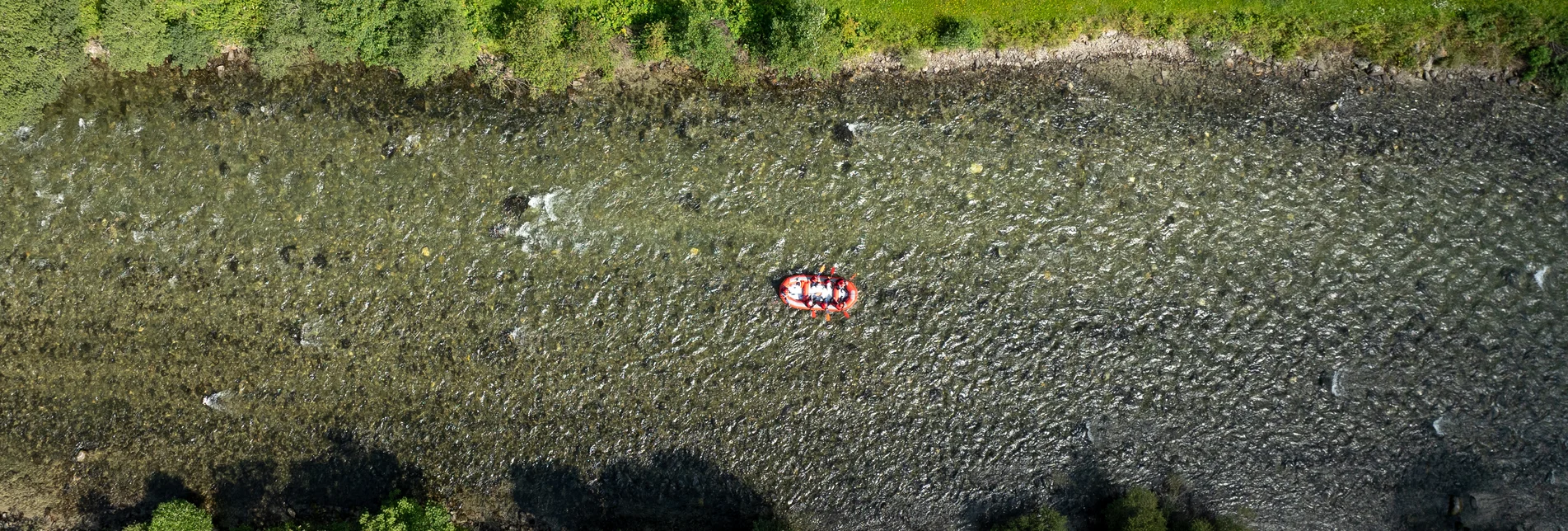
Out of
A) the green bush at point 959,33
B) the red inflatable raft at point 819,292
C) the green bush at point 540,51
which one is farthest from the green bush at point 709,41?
the red inflatable raft at point 819,292

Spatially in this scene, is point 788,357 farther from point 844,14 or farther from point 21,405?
point 21,405

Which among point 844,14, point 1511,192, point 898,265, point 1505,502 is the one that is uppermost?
point 844,14

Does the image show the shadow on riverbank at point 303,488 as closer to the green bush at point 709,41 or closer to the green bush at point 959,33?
the green bush at point 709,41

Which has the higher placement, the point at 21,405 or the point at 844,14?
the point at 844,14

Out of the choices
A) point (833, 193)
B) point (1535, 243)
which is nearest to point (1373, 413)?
point (1535, 243)

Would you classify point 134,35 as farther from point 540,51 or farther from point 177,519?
point 177,519

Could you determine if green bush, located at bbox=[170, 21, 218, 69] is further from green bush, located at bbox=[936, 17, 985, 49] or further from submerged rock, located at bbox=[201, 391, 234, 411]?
green bush, located at bbox=[936, 17, 985, 49]
